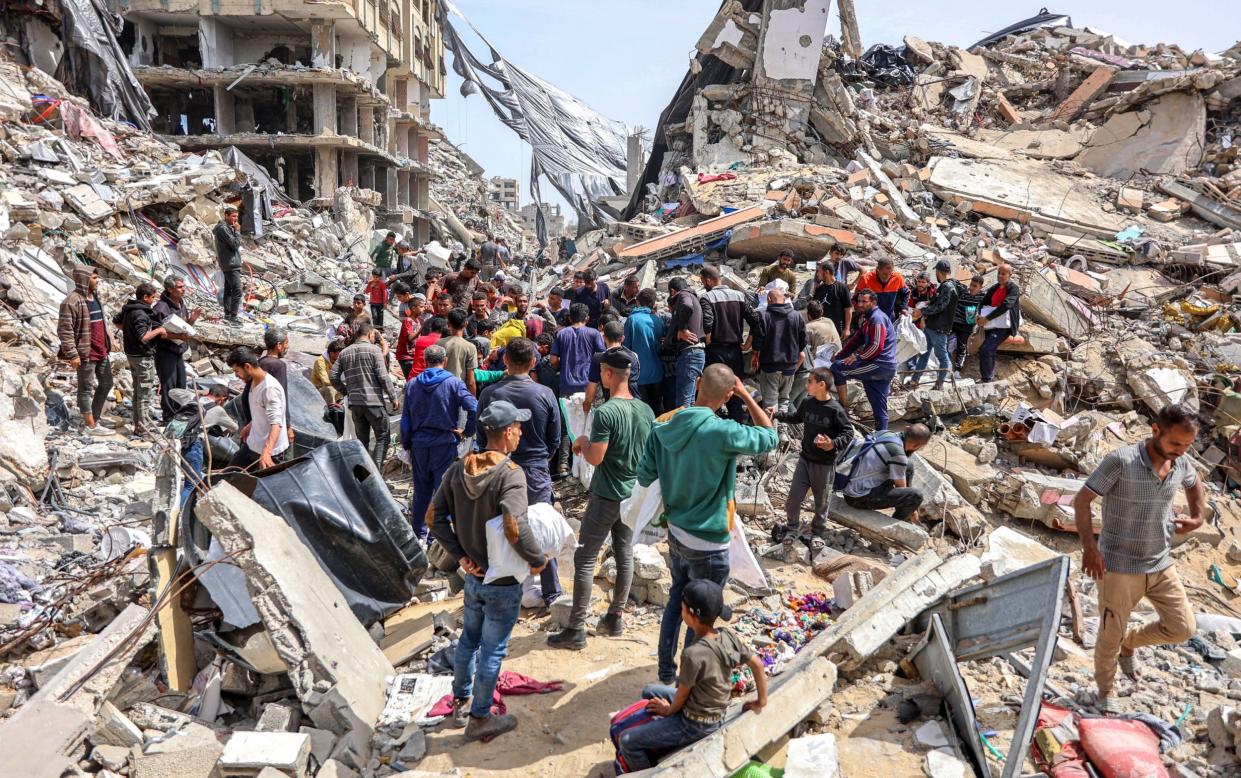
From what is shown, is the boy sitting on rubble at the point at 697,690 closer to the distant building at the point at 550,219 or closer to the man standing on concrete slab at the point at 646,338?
the man standing on concrete slab at the point at 646,338

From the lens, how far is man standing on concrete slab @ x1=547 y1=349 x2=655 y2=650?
3.87 m

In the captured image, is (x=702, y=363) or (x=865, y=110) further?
(x=865, y=110)

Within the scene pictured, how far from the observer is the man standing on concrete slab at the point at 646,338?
625cm

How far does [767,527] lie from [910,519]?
1.10 metres

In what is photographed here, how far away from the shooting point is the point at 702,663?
9.10 ft

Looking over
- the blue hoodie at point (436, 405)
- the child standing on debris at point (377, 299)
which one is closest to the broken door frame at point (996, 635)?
the blue hoodie at point (436, 405)

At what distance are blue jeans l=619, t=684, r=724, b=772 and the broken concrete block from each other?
1283mm

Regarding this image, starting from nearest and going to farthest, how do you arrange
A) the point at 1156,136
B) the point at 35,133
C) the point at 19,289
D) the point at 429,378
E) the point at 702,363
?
1. the point at 429,378
2. the point at 702,363
3. the point at 19,289
4. the point at 35,133
5. the point at 1156,136

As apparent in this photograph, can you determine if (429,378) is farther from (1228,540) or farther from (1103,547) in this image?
(1228,540)

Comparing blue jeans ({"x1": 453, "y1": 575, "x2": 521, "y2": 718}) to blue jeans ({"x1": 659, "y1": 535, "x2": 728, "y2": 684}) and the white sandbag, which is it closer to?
blue jeans ({"x1": 659, "y1": 535, "x2": 728, "y2": 684})

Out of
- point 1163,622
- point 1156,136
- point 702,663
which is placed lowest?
point 1163,622

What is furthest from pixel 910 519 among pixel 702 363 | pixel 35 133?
pixel 35 133

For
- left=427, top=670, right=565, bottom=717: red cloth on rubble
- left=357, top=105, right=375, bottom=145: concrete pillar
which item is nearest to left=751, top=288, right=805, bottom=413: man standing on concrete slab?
left=427, top=670, right=565, bottom=717: red cloth on rubble

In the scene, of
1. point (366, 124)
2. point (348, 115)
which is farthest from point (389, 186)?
point (348, 115)
